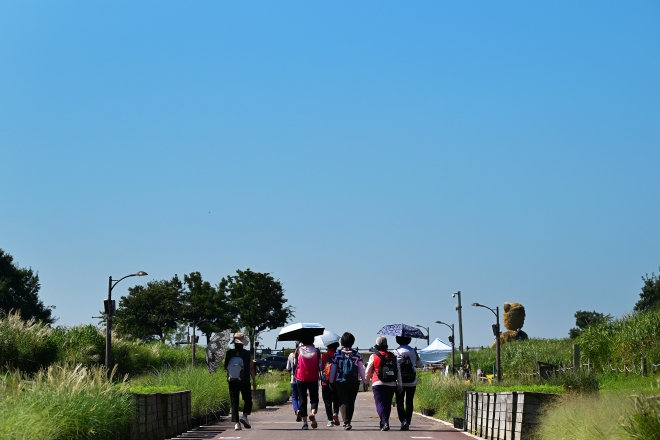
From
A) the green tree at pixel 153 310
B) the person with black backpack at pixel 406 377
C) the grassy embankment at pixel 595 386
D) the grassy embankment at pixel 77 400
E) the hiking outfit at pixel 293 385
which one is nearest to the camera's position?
the grassy embankment at pixel 595 386

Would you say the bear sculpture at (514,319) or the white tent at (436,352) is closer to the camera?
the white tent at (436,352)

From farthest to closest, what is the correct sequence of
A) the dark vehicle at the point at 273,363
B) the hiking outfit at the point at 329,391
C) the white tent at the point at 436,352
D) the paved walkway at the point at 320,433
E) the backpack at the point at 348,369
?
the dark vehicle at the point at 273,363 → the white tent at the point at 436,352 → the hiking outfit at the point at 329,391 → the backpack at the point at 348,369 → the paved walkway at the point at 320,433

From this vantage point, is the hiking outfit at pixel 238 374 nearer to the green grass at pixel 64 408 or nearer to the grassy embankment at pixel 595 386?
the green grass at pixel 64 408

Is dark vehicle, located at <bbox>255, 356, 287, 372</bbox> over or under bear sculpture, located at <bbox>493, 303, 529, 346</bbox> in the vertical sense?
under

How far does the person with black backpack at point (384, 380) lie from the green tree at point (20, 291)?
7109 centimetres

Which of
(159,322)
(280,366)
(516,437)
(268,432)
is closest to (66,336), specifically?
(268,432)

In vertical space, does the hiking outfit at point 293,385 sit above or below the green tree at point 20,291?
below

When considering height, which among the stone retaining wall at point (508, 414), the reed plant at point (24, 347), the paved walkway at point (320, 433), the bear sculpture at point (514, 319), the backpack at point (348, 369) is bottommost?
the paved walkway at point (320, 433)

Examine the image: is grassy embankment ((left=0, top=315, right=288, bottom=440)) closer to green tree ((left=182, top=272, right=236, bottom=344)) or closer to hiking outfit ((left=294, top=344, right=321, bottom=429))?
hiking outfit ((left=294, top=344, right=321, bottom=429))

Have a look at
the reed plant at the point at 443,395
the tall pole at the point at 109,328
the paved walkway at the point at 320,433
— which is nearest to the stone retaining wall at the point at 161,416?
the paved walkway at the point at 320,433

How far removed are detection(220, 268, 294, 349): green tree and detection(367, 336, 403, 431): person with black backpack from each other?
7390 centimetres

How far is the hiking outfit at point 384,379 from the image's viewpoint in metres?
17.5

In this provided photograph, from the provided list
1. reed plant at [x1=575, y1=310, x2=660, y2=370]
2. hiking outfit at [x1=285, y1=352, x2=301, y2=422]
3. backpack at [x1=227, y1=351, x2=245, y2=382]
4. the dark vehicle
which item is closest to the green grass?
backpack at [x1=227, y1=351, x2=245, y2=382]

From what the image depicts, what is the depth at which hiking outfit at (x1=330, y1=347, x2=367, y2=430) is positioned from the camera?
697 inches
